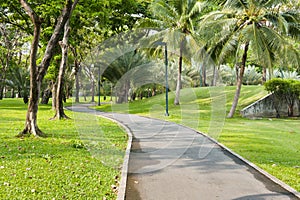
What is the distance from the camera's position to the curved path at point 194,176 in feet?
18.0

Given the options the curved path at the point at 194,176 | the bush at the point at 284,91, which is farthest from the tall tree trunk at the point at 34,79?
the bush at the point at 284,91

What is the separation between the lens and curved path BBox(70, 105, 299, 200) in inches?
216

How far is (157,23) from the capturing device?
2580 centimetres

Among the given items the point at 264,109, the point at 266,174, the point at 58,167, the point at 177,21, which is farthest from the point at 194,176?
the point at 177,21

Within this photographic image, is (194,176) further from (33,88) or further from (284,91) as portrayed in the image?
(284,91)

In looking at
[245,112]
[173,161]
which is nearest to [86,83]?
[245,112]

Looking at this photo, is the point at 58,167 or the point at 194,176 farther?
the point at 58,167

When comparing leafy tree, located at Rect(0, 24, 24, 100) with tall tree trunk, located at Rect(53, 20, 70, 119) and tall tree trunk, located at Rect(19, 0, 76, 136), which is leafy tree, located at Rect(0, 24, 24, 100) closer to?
tall tree trunk, located at Rect(53, 20, 70, 119)

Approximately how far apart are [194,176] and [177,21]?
21.0m

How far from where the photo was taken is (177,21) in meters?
26.0

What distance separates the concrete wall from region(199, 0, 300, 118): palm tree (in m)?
4.49

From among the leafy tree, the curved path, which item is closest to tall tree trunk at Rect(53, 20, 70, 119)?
the curved path

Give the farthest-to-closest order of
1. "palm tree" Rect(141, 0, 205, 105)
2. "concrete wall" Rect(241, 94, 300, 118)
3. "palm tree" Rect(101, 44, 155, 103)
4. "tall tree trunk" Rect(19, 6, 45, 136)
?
1. "palm tree" Rect(101, 44, 155, 103)
2. "palm tree" Rect(141, 0, 205, 105)
3. "concrete wall" Rect(241, 94, 300, 118)
4. "tall tree trunk" Rect(19, 6, 45, 136)

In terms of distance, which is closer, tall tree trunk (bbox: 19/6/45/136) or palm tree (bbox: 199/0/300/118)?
tall tree trunk (bbox: 19/6/45/136)
